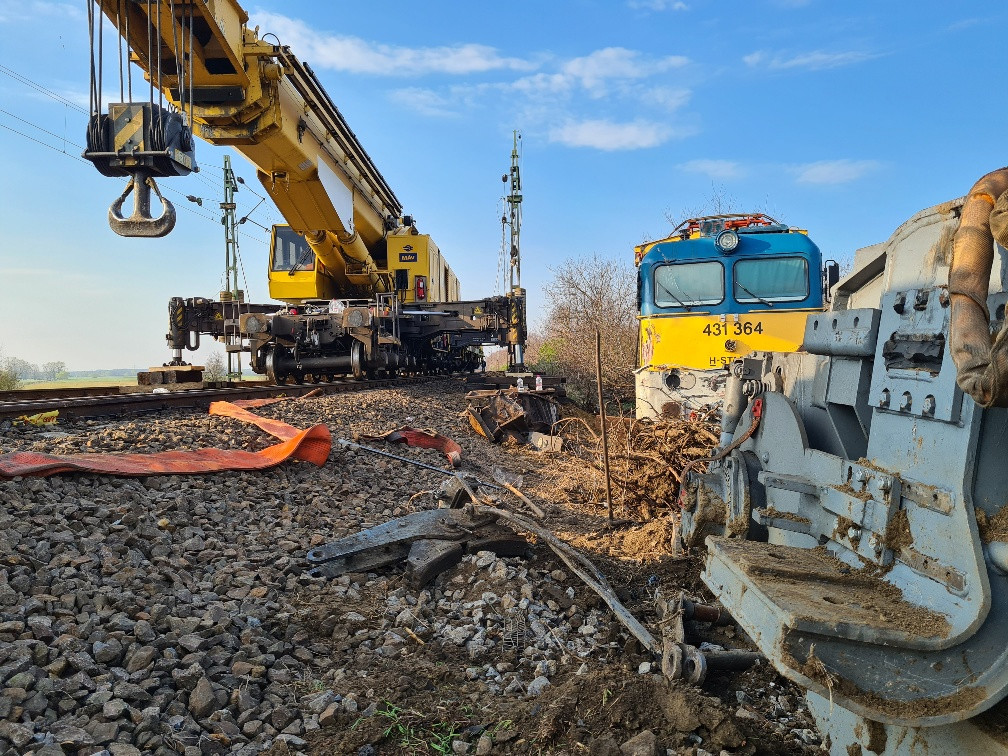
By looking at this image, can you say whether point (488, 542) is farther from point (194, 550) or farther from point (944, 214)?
point (944, 214)

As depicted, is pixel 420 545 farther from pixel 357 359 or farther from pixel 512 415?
pixel 357 359

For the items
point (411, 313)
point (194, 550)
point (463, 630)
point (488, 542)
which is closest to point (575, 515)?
point (488, 542)

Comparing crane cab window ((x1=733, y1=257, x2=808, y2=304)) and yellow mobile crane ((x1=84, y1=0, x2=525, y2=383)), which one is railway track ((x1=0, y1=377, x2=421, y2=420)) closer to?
yellow mobile crane ((x1=84, y1=0, x2=525, y2=383))

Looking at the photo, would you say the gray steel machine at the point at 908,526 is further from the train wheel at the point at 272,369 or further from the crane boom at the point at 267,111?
the train wheel at the point at 272,369

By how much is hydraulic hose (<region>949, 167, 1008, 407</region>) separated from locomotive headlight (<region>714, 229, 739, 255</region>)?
5.92 meters

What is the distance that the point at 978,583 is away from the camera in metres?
1.60

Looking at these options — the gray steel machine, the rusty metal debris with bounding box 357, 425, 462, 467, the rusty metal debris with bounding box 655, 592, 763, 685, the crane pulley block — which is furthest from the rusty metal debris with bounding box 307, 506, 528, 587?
the crane pulley block

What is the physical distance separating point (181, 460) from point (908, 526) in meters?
4.94

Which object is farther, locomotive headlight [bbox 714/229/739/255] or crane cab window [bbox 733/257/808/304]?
crane cab window [bbox 733/257/808/304]

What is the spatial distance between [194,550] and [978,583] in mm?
3843

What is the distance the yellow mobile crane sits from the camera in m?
5.39

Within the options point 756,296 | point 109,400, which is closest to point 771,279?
point 756,296

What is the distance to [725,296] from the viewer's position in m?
7.61

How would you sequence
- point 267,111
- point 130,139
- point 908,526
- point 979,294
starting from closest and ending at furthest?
point 979,294 → point 908,526 → point 130,139 → point 267,111
